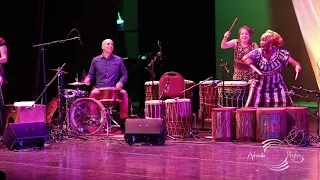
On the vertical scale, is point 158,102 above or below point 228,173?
above

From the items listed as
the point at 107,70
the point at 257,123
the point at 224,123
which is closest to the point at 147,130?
the point at 224,123

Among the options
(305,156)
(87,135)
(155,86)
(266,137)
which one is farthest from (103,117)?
(305,156)

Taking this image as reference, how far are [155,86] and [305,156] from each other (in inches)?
148

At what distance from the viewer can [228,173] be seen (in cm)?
558

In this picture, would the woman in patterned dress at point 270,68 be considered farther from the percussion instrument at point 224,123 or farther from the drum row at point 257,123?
the percussion instrument at point 224,123

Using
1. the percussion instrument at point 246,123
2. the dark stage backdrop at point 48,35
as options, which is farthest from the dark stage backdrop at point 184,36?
the percussion instrument at point 246,123

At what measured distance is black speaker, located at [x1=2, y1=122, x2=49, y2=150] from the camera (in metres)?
7.50

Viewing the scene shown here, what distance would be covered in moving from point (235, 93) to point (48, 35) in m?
3.63

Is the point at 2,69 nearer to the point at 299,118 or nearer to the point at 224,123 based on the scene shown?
the point at 224,123

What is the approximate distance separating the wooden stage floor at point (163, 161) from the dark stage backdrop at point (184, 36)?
3638 millimetres

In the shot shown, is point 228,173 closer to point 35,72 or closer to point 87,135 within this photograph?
point 87,135

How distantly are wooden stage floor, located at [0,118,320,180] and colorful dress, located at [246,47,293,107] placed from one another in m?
0.74

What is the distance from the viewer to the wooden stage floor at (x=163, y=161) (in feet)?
18.3

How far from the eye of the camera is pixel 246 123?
26.0 feet
